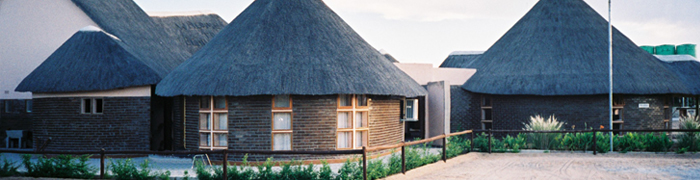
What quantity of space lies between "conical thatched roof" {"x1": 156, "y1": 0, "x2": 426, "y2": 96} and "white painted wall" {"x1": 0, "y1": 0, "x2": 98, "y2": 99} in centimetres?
691

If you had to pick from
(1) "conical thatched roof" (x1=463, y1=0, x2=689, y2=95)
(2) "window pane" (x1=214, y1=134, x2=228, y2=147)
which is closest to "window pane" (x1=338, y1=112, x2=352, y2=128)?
(2) "window pane" (x1=214, y1=134, x2=228, y2=147)

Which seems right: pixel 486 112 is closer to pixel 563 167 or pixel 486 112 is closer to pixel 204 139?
pixel 563 167

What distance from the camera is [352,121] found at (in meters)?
16.9

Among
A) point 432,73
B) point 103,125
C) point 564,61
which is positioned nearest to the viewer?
point 103,125

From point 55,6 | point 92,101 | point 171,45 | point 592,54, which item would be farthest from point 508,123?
point 55,6

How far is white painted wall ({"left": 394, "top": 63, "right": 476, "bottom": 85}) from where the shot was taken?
930 inches

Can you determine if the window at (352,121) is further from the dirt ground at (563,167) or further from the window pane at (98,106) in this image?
the window pane at (98,106)

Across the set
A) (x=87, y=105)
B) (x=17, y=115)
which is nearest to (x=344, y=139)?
(x=87, y=105)

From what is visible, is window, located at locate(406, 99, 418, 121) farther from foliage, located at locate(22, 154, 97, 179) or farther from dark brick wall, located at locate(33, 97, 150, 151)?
foliage, located at locate(22, 154, 97, 179)

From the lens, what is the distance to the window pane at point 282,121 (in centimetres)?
1625

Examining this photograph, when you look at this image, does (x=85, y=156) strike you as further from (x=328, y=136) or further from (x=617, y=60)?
(x=617, y=60)

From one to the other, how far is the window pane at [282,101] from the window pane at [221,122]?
142 centimetres

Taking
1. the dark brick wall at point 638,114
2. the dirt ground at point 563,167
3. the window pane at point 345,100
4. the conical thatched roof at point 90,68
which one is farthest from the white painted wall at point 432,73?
the conical thatched roof at point 90,68

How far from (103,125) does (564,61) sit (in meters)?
15.9
